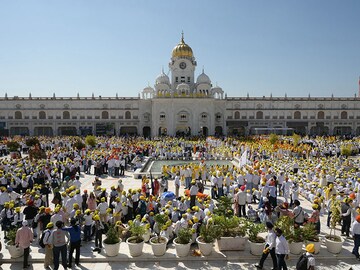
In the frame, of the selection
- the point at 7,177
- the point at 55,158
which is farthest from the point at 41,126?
the point at 7,177

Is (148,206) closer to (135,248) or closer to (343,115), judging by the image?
(135,248)

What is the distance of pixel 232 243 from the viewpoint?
870 cm

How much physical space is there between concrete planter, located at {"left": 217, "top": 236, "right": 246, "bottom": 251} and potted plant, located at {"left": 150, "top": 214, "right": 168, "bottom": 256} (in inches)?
61.6

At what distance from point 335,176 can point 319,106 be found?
45.4 meters

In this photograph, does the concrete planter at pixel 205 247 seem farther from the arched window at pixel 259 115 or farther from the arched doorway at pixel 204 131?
the arched window at pixel 259 115

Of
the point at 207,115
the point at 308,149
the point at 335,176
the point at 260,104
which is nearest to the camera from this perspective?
the point at 335,176

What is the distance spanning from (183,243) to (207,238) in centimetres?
66

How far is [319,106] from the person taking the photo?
5744 cm

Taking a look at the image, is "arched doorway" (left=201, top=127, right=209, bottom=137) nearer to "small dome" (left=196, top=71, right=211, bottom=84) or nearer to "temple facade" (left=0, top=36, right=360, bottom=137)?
"temple facade" (left=0, top=36, right=360, bottom=137)

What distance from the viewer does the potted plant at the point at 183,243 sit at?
27.3ft

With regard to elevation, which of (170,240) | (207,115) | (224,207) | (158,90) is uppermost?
(158,90)

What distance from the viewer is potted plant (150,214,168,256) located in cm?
838

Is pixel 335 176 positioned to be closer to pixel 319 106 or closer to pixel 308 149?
pixel 308 149

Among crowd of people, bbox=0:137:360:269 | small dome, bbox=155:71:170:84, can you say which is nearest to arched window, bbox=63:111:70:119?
small dome, bbox=155:71:170:84
